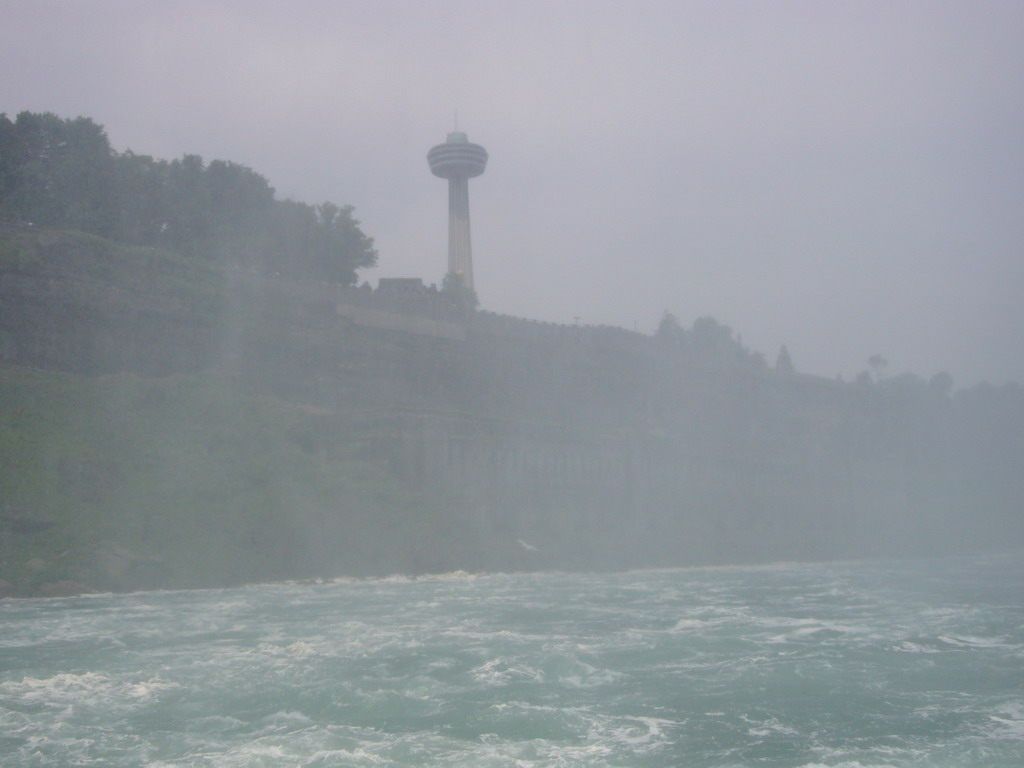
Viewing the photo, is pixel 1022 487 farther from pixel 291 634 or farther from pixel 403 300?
pixel 291 634

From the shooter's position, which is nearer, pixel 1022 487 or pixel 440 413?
pixel 440 413

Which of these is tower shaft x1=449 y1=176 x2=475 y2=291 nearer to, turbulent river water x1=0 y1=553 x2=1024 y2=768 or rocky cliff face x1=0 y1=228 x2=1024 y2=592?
rocky cliff face x1=0 y1=228 x2=1024 y2=592

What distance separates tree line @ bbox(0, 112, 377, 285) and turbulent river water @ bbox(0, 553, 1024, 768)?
26317 mm

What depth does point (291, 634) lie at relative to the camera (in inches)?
775

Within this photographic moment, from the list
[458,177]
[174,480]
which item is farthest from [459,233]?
[174,480]

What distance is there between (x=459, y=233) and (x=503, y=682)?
292 ft

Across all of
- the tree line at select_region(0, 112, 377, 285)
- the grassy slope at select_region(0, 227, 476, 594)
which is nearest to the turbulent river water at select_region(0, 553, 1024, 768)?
the grassy slope at select_region(0, 227, 476, 594)

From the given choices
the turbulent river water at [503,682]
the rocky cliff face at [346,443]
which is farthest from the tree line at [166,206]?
the turbulent river water at [503,682]

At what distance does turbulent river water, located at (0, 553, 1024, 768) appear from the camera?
37.8 ft

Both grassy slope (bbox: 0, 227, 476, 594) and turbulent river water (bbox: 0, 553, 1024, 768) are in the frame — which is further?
grassy slope (bbox: 0, 227, 476, 594)

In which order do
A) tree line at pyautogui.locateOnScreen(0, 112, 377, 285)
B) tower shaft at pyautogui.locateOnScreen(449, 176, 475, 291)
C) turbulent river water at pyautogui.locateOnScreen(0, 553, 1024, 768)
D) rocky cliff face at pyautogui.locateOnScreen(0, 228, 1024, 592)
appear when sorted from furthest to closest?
1. tower shaft at pyautogui.locateOnScreen(449, 176, 475, 291)
2. tree line at pyautogui.locateOnScreen(0, 112, 377, 285)
3. rocky cliff face at pyautogui.locateOnScreen(0, 228, 1024, 592)
4. turbulent river water at pyautogui.locateOnScreen(0, 553, 1024, 768)

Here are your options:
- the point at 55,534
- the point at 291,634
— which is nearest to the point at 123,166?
the point at 55,534

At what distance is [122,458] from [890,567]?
3367cm

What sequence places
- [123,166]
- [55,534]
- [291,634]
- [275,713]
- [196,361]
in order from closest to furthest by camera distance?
1. [275,713]
2. [291,634]
3. [55,534]
4. [196,361]
5. [123,166]
